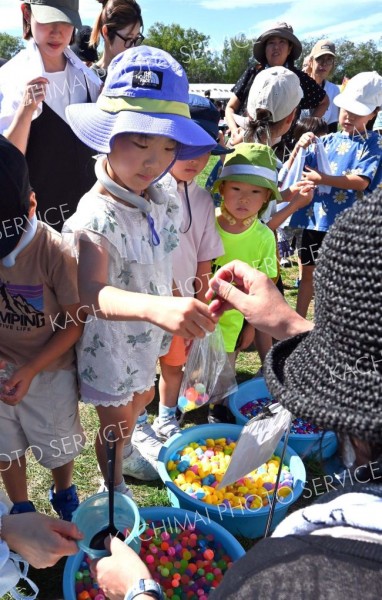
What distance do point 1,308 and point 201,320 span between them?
2.63 feet

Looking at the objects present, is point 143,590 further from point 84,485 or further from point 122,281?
point 84,485

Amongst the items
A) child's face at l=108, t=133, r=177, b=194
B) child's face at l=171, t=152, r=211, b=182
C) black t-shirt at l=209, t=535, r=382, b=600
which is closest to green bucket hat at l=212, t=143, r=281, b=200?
child's face at l=171, t=152, r=211, b=182

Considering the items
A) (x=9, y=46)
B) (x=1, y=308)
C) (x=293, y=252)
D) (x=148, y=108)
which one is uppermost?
(x=9, y=46)

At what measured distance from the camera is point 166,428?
8.85 feet

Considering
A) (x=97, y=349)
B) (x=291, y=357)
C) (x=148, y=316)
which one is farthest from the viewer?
(x=97, y=349)

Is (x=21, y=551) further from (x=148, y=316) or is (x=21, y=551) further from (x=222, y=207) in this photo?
(x=222, y=207)

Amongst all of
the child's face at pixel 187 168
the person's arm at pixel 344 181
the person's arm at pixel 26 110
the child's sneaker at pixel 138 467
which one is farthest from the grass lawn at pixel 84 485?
the person's arm at pixel 344 181

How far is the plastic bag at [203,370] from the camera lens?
2321mm

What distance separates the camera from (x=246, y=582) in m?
0.69

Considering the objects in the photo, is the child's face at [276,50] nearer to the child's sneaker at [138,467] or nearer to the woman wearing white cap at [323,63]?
the woman wearing white cap at [323,63]

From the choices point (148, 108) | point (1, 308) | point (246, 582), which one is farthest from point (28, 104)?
point (246, 582)

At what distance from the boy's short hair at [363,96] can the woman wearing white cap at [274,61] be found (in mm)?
609

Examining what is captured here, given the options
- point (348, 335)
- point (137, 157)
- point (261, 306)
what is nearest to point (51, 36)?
point (137, 157)

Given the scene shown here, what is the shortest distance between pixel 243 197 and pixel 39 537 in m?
1.84
